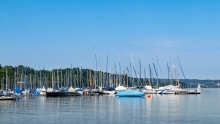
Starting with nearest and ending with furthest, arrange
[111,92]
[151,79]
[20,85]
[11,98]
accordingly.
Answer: [11,98] → [111,92] → [20,85] → [151,79]

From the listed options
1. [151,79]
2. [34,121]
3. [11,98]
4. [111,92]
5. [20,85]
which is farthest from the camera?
[151,79]

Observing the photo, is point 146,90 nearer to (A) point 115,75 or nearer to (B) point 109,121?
(A) point 115,75

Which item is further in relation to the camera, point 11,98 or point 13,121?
point 11,98

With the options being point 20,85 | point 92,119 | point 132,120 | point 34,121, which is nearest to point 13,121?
point 34,121

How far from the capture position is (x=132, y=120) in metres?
55.9

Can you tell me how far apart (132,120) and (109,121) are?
10.8 ft

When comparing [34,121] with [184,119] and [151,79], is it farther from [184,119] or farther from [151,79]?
[151,79]

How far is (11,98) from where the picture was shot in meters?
103

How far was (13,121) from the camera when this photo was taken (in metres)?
55.0

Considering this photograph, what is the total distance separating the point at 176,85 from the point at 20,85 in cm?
5959

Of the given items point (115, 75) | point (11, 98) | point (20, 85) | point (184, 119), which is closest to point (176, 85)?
point (115, 75)

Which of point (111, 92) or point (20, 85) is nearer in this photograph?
point (111, 92)

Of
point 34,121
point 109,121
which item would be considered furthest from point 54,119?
point 109,121

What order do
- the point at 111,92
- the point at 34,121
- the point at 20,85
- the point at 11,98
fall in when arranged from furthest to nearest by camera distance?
the point at 20,85 → the point at 111,92 → the point at 11,98 → the point at 34,121
